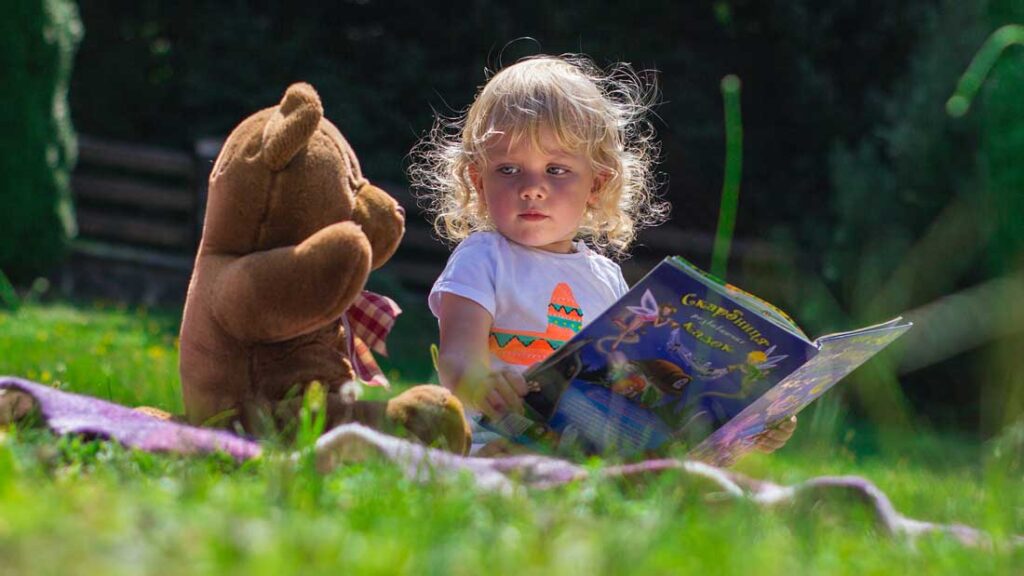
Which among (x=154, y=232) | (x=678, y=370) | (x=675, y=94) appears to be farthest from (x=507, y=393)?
(x=154, y=232)

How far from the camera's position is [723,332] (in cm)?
242

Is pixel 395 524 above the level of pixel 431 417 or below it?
above

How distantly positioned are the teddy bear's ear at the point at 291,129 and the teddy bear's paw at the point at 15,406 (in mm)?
681

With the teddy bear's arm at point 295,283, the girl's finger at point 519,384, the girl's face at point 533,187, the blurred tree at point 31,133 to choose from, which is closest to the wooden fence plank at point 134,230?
the blurred tree at point 31,133

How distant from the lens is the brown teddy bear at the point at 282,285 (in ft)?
7.89

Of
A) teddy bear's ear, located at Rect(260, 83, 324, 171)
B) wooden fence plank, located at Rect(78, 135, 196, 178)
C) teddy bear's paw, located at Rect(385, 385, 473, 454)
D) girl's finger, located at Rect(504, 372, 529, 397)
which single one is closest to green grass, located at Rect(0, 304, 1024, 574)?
teddy bear's paw, located at Rect(385, 385, 473, 454)

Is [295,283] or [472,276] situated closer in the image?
[295,283]

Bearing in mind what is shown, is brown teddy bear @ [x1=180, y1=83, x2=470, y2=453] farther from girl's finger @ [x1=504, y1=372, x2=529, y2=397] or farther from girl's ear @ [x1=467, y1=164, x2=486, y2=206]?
girl's ear @ [x1=467, y1=164, x2=486, y2=206]

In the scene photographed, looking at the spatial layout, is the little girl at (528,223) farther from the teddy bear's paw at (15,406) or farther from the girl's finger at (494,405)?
the teddy bear's paw at (15,406)

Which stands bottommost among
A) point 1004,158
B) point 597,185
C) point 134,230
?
point 134,230

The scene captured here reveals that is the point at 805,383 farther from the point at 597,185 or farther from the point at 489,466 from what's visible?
the point at 597,185

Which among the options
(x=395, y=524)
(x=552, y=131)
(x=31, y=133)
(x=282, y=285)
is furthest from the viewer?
(x=31, y=133)

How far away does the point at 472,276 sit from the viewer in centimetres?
295

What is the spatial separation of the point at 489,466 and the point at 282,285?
629 millimetres
